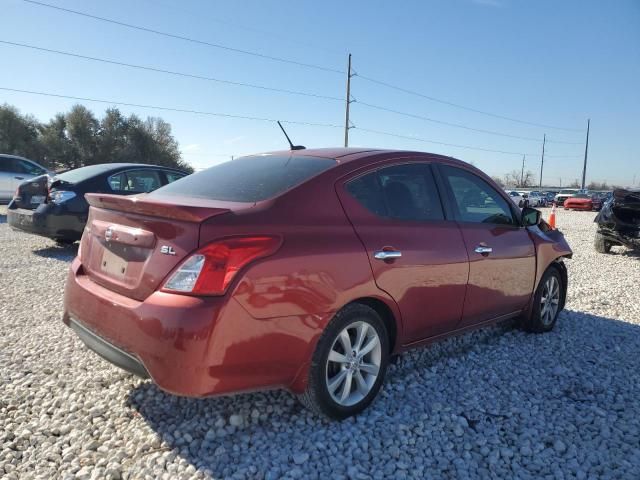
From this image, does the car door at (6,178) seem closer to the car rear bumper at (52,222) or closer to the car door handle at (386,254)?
the car rear bumper at (52,222)

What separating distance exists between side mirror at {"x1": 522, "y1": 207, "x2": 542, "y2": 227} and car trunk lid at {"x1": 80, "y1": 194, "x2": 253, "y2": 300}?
2.78 metres

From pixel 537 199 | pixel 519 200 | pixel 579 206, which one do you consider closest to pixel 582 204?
pixel 579 206

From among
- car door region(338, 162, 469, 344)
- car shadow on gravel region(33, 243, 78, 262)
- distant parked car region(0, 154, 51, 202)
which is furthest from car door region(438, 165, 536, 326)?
distant parked car region(0, 154, 51, 202)

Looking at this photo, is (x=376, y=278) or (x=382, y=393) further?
(x=382, y=393)

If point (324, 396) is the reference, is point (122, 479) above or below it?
below

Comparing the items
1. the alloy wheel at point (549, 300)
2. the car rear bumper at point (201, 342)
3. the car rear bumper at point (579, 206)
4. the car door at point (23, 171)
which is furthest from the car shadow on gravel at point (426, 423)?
the car rear bumper at point (579, 206)

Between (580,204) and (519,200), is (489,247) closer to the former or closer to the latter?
(519,200)

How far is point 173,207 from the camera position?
231cm

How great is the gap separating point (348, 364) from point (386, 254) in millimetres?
693

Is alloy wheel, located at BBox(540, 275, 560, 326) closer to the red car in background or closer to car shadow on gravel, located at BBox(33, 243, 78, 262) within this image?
car shadow on gravel, located at BBox(33, 243, 78, 262)

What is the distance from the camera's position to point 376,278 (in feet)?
9.11

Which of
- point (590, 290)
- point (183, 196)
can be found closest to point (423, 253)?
point (183, 196)

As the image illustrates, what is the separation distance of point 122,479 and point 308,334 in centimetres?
111

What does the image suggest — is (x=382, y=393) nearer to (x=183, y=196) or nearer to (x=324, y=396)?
(x=324, y=396)
